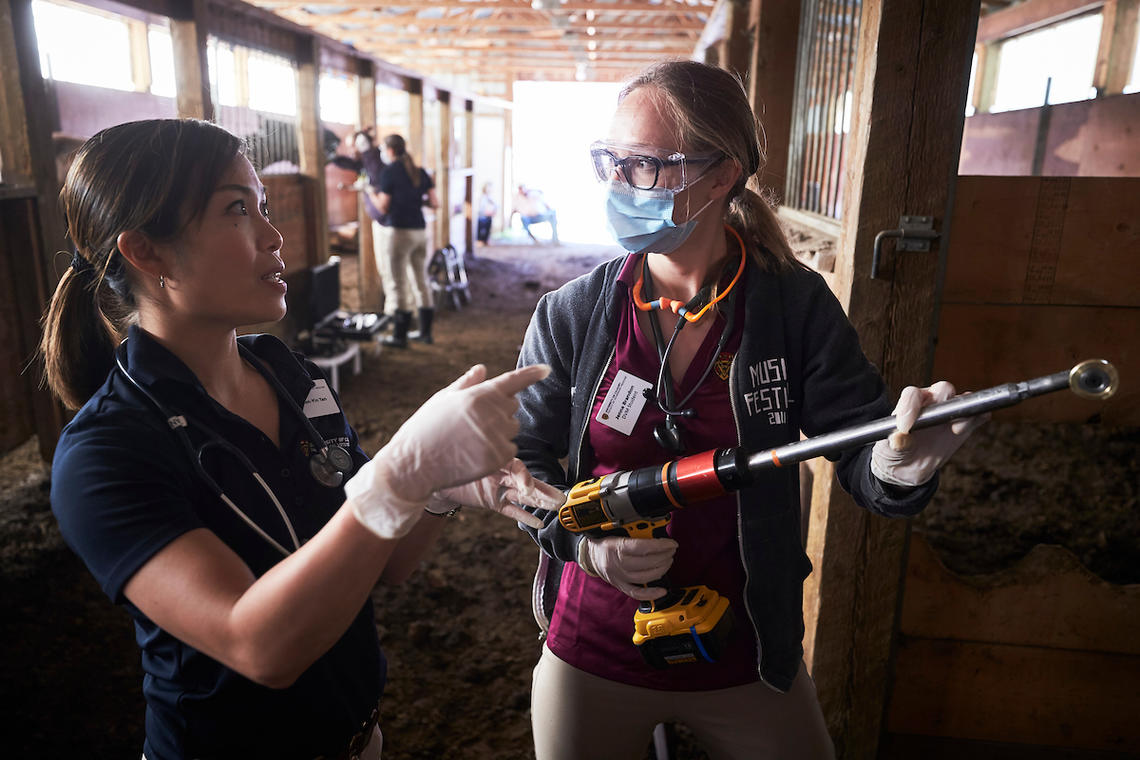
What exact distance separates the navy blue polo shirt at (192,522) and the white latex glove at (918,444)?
0.91 metres

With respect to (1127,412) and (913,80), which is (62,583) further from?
(1127,412)

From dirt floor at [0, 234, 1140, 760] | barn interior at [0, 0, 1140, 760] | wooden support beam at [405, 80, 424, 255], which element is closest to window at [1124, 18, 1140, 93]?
barn interior at [0, 0, 1140, 760]

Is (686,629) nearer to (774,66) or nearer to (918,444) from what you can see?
(918,444)

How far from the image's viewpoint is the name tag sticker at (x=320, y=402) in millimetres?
1367

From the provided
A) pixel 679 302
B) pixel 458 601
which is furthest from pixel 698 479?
pixel 458 601

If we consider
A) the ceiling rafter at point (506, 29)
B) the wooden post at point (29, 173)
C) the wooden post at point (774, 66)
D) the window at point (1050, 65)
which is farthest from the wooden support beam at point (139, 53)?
the window at point (1050, 65)

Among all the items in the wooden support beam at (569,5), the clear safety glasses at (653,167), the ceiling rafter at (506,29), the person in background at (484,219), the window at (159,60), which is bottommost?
the person in background at (484,219)

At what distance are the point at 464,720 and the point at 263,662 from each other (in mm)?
1796

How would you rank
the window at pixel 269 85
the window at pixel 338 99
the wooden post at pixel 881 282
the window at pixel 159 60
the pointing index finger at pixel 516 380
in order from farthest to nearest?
the window at pixel 338 99 < the window at pixel 269 85 < the window at pixel 159 60 < the wooden post at pixel 881 282 < the pointing index finger at pixel 516 380

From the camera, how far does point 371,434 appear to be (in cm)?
488

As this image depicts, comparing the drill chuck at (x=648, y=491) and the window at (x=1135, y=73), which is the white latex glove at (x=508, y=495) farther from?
the window at (x=1135, y=73)

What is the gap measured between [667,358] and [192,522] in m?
0.83

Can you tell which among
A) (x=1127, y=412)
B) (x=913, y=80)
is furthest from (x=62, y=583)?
(x=1127, y=412)

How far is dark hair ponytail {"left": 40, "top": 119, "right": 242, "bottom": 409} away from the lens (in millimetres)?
1129
